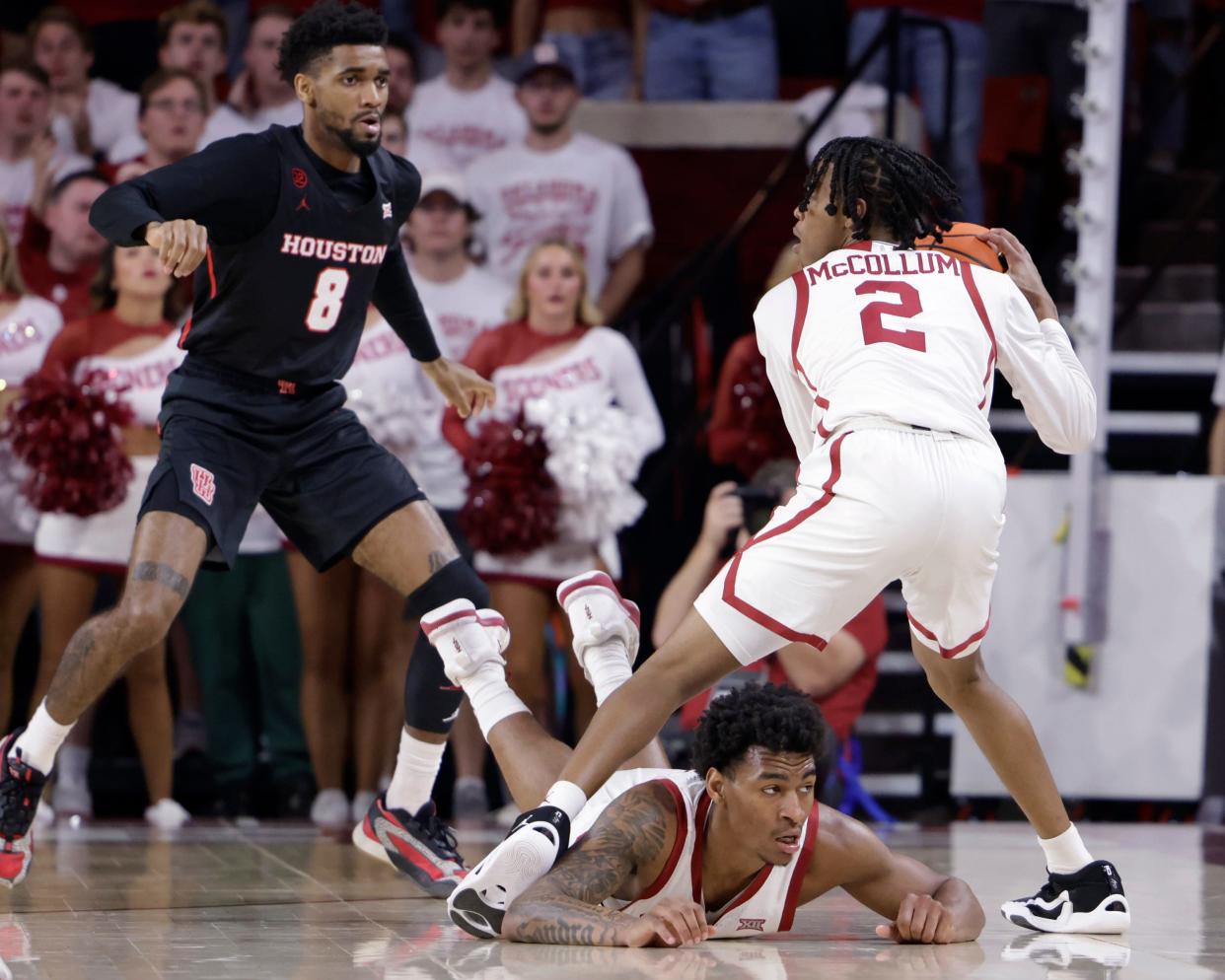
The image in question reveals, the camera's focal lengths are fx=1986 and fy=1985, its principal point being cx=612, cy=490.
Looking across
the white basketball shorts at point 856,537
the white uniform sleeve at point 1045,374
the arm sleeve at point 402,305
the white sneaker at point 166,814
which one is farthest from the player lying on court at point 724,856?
the white sneaker at point 166,814

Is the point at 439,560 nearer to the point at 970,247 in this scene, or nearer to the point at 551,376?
the point at 970,247

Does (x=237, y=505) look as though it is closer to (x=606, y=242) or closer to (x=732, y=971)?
(x=732, y=971)

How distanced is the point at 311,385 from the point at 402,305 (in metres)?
0.46

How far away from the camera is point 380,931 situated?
4.77 m

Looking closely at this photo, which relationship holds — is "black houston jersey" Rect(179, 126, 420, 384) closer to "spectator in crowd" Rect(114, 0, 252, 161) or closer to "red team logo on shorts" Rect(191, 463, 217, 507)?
"red team logo on shorts" Rect(191, 463, 217, 507)

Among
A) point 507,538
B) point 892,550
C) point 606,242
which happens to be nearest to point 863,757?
point 507,538

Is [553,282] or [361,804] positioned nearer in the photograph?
[361,804]

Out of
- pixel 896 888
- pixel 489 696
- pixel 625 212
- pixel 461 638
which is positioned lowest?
pixel 896 888

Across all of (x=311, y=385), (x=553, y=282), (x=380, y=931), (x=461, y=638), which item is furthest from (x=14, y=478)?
(x=380, y=931)

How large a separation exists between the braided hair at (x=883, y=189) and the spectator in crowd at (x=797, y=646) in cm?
257

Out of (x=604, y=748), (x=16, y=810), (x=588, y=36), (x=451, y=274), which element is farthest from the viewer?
(x=588, y=36)

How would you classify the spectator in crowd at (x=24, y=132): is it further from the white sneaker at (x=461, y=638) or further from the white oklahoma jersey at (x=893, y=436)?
the white oklahoma jersey at (x=893, y=436)

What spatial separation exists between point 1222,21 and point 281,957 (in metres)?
7.72

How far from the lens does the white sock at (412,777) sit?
559 cm
